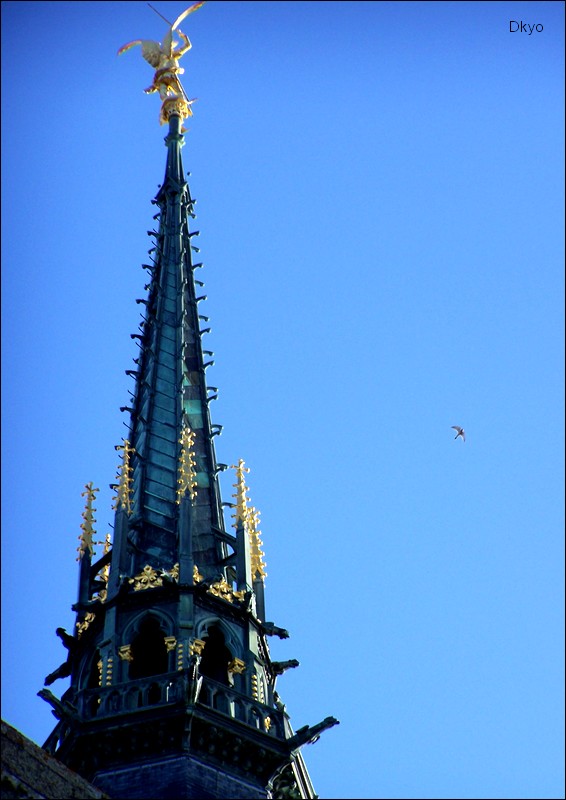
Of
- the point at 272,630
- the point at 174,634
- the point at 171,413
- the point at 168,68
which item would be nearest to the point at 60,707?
the point at 174,634

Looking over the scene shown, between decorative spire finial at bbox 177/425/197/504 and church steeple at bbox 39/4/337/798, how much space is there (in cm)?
4

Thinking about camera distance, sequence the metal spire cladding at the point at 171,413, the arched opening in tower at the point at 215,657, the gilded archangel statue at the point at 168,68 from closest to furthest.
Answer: the arched opening in tower at the point at 215,657 < the metal spire cladding at the point at 171,413 < the gilded archangel statue at the point at 168,68

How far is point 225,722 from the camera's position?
46.2 meters

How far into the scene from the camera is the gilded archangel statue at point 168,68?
234 feet

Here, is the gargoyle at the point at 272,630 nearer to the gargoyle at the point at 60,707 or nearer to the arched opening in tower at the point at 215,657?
the arched opening in tower at the point at 215,657

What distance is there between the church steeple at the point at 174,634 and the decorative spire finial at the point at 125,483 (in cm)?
4

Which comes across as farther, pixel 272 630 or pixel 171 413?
pixel 171 413

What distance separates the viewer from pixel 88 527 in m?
54.9

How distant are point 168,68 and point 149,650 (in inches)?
1109

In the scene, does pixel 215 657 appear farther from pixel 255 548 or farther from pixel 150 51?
pixel 150 51

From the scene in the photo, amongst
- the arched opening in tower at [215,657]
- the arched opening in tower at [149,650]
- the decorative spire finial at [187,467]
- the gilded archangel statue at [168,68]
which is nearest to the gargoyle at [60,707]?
the arched opening in tower at [149,650]

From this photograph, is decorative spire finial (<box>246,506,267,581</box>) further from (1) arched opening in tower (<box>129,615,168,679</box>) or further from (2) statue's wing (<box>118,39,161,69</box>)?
(2) statue's wing (<box>118,39,161,69</box>)

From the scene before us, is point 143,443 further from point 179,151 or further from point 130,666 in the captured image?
point 179,151

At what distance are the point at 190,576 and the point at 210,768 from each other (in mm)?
6232
